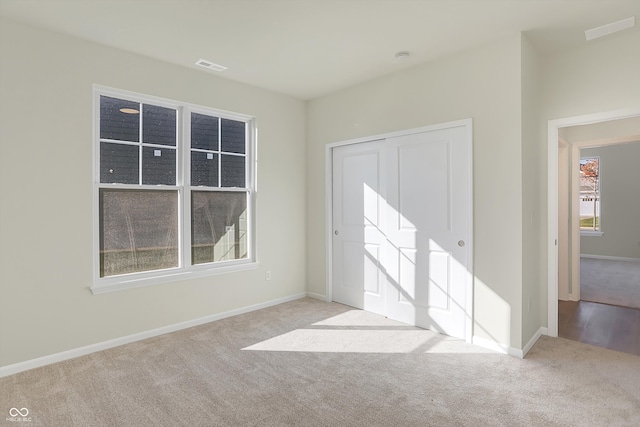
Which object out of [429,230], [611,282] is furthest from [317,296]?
[611,282]

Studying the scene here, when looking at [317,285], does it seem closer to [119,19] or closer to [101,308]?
[101,308]

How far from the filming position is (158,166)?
363 cm

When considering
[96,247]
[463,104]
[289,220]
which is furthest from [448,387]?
[96,247]

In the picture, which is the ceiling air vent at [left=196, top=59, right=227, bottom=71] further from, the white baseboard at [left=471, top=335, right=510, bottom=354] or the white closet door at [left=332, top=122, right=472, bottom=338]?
the white baseboard at [left=471, top=335, right=510, bottom=354]

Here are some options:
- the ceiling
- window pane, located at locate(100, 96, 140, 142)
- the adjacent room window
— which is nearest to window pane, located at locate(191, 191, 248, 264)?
window pane, located at locate(100, 96, 140, 142)

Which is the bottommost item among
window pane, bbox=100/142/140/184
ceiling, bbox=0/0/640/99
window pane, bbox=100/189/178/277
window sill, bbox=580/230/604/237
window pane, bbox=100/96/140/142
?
window sill, bbox=580/230/604/237

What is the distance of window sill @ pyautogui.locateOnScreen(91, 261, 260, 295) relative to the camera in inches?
127

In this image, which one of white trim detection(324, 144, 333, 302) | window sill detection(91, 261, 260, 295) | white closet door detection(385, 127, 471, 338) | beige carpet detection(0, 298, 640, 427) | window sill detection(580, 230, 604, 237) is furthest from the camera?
window sill detection(580, 230, 604, 237)

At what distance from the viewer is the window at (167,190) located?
3.32 m

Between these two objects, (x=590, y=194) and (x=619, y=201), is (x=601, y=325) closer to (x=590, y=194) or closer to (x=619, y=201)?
(x=619, y=201)

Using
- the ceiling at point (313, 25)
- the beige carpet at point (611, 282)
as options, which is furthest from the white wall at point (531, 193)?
the beige carpet at point (611, 282)

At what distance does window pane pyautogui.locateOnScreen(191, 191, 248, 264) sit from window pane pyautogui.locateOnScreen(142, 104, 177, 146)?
643mm

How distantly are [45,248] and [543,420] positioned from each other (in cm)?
384

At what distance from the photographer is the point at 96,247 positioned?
3217mm
